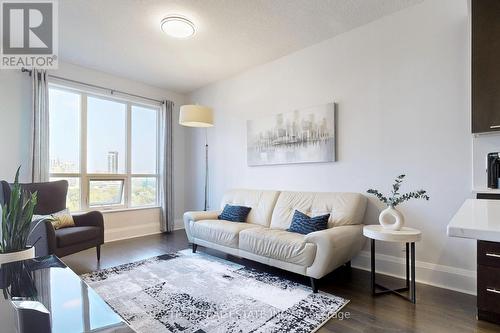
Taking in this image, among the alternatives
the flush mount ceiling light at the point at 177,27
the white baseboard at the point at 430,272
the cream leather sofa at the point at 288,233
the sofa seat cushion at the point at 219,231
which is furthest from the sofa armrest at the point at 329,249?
the flush mount ceiling light at the point at 177,27

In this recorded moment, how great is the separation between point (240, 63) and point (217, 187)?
7.34ft

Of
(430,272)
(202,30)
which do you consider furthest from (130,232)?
(430,272)

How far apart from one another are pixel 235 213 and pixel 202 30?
7.87 feet

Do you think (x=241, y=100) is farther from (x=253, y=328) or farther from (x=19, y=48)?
(x=253, y=328)

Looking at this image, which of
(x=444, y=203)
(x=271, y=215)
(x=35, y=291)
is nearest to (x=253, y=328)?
(x=35, y=291)

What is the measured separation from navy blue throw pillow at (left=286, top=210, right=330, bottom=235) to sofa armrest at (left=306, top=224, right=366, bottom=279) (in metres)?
0.27

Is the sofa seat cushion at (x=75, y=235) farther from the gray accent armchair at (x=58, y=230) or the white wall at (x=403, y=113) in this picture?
the white wall at (x=403, y=113)

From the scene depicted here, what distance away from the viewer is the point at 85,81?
13.9 feet

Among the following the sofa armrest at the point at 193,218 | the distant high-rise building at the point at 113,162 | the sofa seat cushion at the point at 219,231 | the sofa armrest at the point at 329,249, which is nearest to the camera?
the sofa armrest at the point at 329,249

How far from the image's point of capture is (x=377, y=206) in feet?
9.73

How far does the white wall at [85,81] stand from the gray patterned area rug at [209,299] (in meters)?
1.74

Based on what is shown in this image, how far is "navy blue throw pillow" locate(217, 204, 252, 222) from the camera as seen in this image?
3.61 m

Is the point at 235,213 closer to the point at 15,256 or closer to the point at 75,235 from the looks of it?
the point at 75,235
